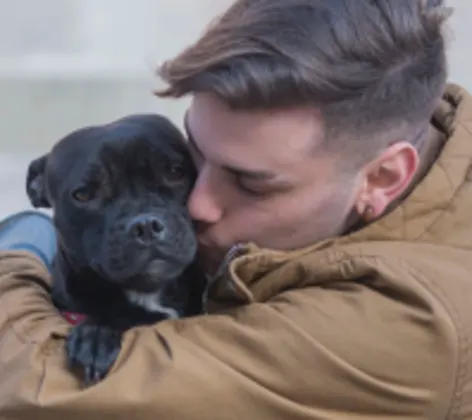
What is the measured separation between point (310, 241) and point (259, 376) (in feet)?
0.95

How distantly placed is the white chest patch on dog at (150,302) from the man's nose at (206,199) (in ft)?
0.71

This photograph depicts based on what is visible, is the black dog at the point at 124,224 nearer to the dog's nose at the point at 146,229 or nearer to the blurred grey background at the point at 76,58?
the dog's nose at the point at 146,229

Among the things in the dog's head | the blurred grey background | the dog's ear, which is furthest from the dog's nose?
the blurred grey background

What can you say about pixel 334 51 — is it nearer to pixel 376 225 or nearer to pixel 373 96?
pixel 373 96

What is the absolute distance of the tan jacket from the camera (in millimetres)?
1201

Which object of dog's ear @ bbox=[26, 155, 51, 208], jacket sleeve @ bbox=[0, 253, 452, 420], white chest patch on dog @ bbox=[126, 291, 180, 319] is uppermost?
dog's ear @ bbox=[26, 155, 51, 208]

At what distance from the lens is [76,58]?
322cm

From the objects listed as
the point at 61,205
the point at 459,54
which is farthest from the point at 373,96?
the point at 459,54

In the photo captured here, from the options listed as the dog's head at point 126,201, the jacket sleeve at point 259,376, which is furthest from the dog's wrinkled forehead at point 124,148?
the jacket sleeve at point 259,376

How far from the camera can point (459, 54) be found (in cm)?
298

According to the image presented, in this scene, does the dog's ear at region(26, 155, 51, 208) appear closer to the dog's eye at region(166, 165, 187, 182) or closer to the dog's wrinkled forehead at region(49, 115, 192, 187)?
the dog's wrinkled forehead at region(49, 115, 192, 187)

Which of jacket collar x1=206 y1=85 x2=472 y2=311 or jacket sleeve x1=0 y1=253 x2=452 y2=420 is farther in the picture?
jacket collar x1=206 y1=85 x2=472 y2=311

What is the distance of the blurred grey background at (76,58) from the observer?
10.1 ft

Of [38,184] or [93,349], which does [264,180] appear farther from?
[38,184]
